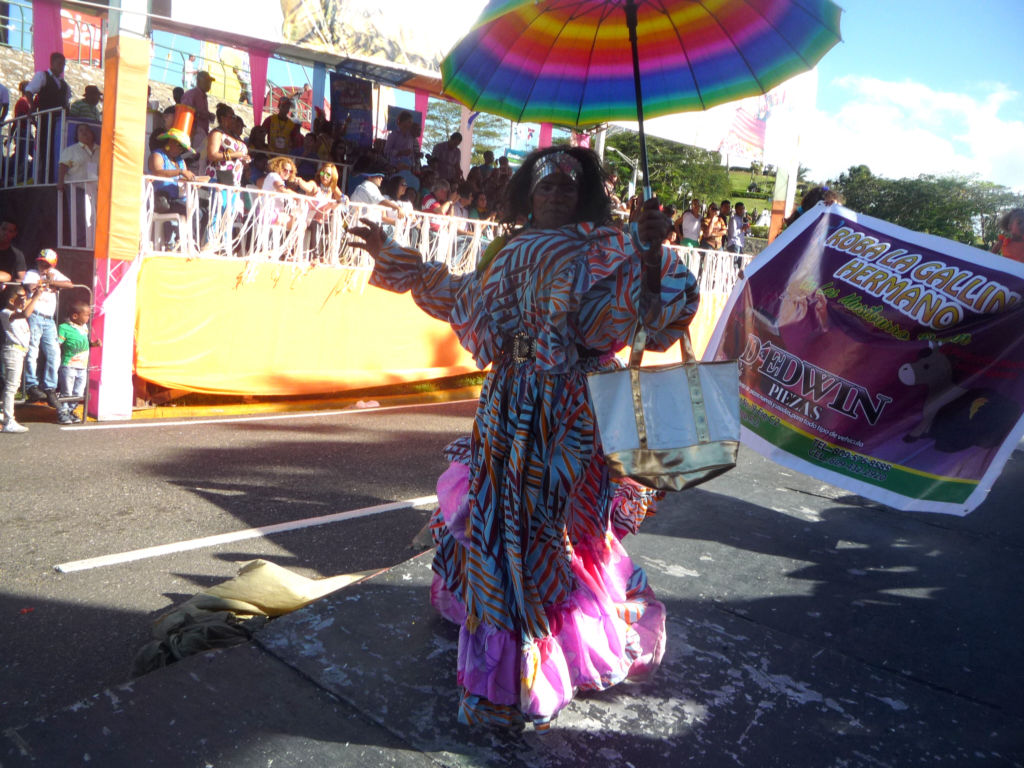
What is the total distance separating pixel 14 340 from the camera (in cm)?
701

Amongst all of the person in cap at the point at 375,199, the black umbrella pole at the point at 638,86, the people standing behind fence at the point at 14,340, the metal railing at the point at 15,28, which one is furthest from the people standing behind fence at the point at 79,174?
the metal railing at the point at 15,28

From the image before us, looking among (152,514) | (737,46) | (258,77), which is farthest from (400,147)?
(737,46)

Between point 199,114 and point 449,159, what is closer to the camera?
point 199,114

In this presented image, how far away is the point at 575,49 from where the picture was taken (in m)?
3.00

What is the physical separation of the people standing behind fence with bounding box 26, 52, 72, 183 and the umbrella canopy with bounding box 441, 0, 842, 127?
8.70 meters

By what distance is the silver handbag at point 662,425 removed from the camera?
2.30m

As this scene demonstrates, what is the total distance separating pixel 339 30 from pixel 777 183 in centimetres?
701

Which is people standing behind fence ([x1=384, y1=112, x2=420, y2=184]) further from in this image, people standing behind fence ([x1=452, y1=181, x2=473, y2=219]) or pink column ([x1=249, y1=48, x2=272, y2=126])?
pink column ([x1=249, y1=48, x2=272, y2=126])

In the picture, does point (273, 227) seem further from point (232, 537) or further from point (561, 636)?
point (561, 636)

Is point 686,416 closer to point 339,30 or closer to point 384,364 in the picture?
point 384,364

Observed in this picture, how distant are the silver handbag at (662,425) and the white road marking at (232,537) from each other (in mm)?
3064

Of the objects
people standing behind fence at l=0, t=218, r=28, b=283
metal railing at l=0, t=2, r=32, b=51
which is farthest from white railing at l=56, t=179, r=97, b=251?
metal railing at l=0, t=2, r=32, b=51

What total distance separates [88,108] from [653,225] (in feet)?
33.2

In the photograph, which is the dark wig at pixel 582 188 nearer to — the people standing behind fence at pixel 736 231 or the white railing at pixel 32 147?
the white railing at pixel 32 147
